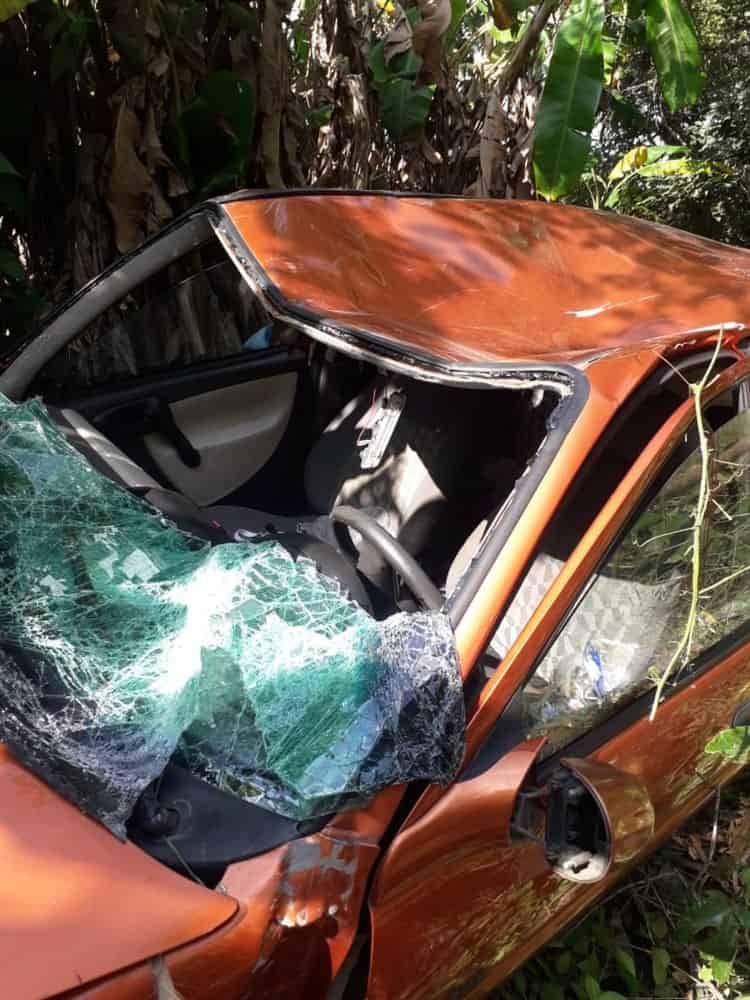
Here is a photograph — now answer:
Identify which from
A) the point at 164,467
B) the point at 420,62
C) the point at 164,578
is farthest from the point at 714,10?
the point at 164,578

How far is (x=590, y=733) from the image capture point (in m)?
1.67

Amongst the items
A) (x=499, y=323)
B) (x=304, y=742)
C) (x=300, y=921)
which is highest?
(x=499, y=323)

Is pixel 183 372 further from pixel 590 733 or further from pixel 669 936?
pixel 669 936

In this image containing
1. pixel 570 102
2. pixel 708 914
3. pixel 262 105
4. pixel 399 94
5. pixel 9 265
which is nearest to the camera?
pixel 708 914

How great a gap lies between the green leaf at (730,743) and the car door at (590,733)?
26mm

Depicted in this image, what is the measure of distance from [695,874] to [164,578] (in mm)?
1595

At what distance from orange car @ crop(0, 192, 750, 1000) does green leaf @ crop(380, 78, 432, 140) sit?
6.49ft

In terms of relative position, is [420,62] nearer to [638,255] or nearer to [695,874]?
[638,255]

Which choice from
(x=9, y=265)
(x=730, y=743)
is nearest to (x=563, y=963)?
(x=730, y=743)

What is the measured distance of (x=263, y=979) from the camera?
1230mm

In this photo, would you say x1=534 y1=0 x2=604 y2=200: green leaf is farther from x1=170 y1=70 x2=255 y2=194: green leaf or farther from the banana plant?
x1=170 y1=70 x2=255 y2=194: green leaf

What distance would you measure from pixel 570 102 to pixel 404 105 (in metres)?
0.84

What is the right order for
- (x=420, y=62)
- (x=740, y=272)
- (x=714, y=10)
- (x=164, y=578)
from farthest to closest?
(x=714, y=10)
(x=420, y=62)
(x=740, y=272)
(x=164, y=578)

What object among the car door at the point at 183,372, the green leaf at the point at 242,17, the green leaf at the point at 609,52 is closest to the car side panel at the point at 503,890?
the car door at the point at 183,372
